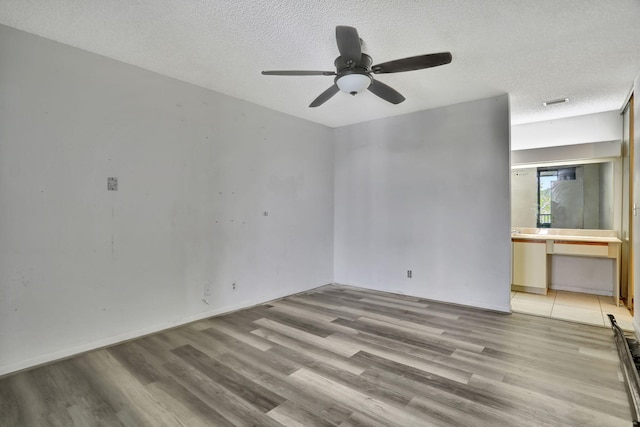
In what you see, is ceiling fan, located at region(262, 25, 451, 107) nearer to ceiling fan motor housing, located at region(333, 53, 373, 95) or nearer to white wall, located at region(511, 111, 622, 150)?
ceiling fan motor housing, located at region(333, 53, 373, 95)

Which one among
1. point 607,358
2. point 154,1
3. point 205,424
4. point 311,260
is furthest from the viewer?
point 311,260

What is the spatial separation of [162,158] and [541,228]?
5.65 meters

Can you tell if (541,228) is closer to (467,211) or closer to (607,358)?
(467,211)

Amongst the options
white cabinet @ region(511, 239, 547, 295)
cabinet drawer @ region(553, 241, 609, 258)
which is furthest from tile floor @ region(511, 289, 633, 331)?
cabinet drawer @ region(553, 241, 609, 258)

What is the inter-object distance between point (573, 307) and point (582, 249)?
33.6 inches

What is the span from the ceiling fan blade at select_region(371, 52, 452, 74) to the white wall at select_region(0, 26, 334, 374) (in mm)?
2193

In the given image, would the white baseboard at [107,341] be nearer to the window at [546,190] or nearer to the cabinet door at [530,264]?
the cabinet door at [530,264]

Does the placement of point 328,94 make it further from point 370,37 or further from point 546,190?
point 546,190

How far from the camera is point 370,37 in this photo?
253cm

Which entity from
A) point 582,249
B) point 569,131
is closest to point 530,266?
point 582,249

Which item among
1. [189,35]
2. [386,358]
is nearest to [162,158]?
[189,35]

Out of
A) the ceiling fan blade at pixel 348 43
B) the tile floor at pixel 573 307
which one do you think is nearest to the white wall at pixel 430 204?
the tile floor at pixel 573 307

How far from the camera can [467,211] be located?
4.08m

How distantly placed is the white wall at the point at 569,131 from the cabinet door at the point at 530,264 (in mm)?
1579
